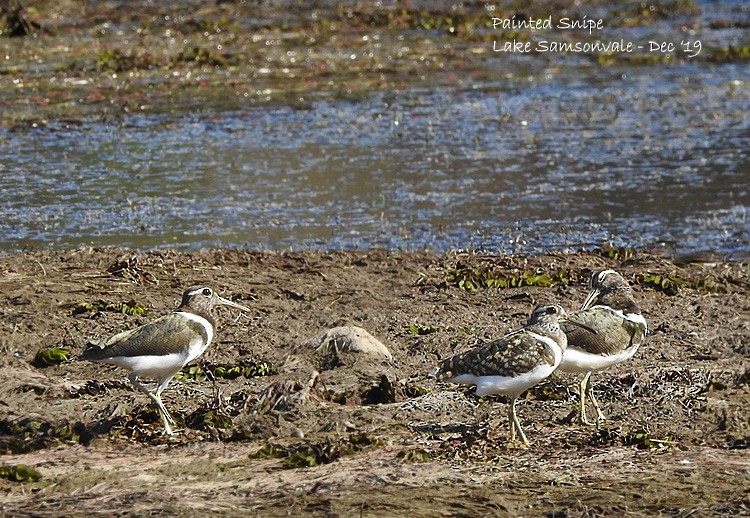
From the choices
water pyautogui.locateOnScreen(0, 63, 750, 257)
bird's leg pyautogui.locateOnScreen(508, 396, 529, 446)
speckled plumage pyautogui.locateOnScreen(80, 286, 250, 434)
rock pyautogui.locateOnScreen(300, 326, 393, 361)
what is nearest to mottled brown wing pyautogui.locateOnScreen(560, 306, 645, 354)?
bird's leg pyautogui.locateOnScreen(508, 396, 529, 446)

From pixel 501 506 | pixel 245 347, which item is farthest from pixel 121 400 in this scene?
pixel 501 506

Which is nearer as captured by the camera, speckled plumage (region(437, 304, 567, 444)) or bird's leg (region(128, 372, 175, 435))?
speckled plumage (region(437, 304, 567, 444))

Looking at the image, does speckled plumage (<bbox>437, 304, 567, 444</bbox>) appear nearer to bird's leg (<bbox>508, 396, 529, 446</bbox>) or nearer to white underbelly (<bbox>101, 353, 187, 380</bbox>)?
bird's leg (<bbox>508, 396, 529, 446</bbox>)

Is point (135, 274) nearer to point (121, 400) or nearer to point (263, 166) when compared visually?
point (121, 400)

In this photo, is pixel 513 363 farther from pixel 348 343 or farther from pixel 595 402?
pixel 348 343

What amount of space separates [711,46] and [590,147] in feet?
33.5

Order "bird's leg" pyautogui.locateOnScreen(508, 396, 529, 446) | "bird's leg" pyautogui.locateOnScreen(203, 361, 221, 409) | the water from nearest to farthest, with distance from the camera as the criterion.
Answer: "bird's leg" pyautogui.locateOnScreen(508, 396, 529, 446) → "bird's leg" pyautogui.locateOnScreen(203, 361, 221, 409) → the water

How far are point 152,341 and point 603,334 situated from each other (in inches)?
128

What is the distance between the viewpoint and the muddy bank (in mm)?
7793

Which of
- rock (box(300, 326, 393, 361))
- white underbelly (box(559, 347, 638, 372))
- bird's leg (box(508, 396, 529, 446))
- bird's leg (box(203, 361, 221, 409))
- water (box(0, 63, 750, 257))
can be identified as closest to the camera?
bird's leg (box(508, 396, 529, 446))

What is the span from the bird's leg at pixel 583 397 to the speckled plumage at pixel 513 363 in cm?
53

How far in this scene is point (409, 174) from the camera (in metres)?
17.9

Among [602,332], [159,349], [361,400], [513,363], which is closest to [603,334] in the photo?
[602,332]

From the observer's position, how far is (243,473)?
26.8 feet
